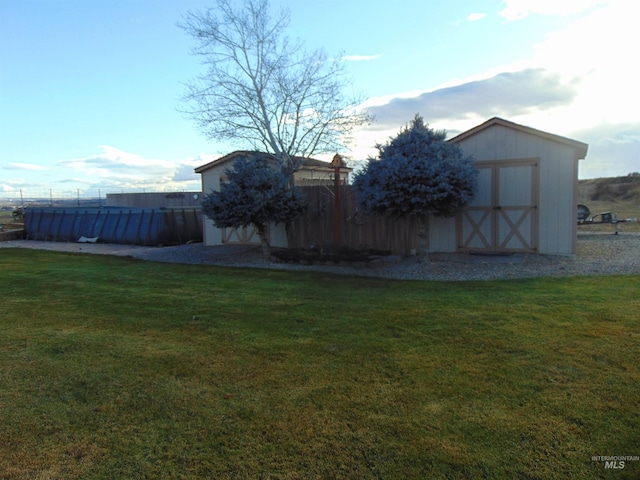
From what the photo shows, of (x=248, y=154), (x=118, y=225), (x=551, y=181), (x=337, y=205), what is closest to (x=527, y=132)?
(x=551, y=181)

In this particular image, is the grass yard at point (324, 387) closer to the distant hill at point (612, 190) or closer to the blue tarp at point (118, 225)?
the blue tarp at point (118, 225)

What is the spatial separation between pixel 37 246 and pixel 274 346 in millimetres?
16142

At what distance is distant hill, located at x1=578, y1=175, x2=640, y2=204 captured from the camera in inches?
1655

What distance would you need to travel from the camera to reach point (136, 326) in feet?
18.2

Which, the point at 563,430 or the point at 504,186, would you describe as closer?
the point at 563,430

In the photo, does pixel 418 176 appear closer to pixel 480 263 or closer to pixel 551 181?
pixel 480 263

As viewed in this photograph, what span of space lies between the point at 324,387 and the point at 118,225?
16.7 metres

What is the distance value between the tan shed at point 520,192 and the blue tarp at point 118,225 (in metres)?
10.4

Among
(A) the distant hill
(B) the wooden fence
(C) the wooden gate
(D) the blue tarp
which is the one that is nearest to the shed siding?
(B) the wooden fence

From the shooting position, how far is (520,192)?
11070 millimetres

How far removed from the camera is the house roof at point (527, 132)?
10.3 metres

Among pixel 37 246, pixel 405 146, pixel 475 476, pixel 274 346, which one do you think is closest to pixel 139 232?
pixel 37 246

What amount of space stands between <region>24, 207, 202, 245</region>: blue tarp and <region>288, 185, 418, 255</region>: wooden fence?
5688mm

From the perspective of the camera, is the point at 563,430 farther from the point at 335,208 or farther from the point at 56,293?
the point at 335,208
